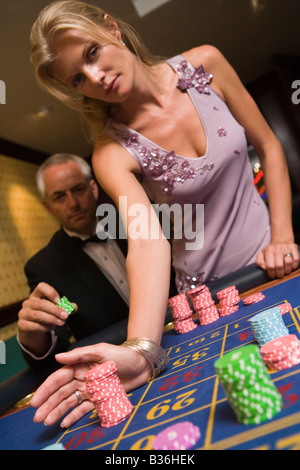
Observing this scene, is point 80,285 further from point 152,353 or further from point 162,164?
point 152,353

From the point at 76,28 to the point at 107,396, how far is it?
1237 mm

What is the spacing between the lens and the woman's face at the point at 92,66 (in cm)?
155

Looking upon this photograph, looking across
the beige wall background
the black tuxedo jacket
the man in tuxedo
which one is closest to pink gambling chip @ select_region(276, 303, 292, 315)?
the man in tuxedo

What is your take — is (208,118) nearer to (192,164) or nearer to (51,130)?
(192,164)

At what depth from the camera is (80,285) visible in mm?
3141

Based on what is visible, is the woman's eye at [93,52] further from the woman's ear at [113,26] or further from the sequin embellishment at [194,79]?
the sequin embellishment at [194,79]

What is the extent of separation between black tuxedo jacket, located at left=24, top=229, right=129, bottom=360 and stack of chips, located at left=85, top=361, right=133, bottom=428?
6.59 ft

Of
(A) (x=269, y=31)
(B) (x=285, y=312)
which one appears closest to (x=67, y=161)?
(B) (x=285, y=312)

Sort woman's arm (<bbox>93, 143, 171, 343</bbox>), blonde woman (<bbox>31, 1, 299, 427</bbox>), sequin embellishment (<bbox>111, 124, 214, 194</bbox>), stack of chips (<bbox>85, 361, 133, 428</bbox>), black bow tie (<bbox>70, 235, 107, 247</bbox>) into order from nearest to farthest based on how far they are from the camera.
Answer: stack of chips (<bbox>85, 361, 133, 428</bbox>)
woman's arm (<bbox>93, 143, 171, 343</bbox>)
blonde woman (<bbox>31, 1, 299, 427</bbox>)
sequin embellishment (<bbox>111, 124, 214, 194</bbox>)
black bow tie (<bbox>70, 235, 107, 247</bbox>)

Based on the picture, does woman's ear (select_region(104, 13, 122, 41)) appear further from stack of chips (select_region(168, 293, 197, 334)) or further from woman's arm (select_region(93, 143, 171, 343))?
stack of chips (select_region(168, 293, 197, 334))

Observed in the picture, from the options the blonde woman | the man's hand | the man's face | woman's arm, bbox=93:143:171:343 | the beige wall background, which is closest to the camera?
woman's arm, bbox=93:143:171:343

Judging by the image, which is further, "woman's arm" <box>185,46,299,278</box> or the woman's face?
"woman's arm" <box>185,46,299,278</box>

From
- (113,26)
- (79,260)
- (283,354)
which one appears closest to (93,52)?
(113,26)

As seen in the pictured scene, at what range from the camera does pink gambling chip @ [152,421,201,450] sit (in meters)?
0.75
